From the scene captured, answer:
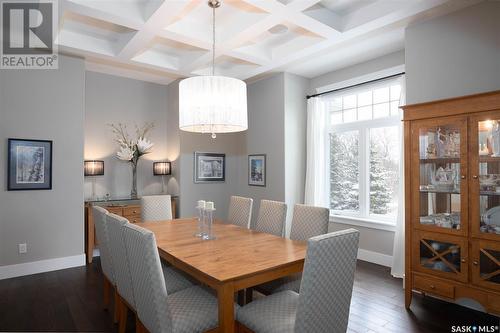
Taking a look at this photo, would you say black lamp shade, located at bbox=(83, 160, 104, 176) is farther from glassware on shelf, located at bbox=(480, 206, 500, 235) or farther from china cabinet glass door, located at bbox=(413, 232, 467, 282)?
glassware on shelf, located at bbox=(480, 206, 500, 235)

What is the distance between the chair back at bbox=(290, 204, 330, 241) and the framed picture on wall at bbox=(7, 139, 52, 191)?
10.4 feet

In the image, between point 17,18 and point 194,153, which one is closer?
point 17,18

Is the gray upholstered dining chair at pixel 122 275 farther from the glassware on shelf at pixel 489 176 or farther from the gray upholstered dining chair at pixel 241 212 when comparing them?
the glassware on shelf at pixel 489 176

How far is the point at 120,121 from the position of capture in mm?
5020

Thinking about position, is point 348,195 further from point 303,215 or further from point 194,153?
point 194,153

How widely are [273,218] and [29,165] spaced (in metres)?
3.08

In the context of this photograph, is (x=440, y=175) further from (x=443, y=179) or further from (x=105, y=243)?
(x=105, y=243)

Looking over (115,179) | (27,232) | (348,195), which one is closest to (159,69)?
(115,179)

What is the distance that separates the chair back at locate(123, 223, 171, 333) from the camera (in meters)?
1.67

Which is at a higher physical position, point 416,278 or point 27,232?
point 27,232

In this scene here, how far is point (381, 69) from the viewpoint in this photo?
4.04 m

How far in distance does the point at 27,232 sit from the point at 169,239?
2343 mm

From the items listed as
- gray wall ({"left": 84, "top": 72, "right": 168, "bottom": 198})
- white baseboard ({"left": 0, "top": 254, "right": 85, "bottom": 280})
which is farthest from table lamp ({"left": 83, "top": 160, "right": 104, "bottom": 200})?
white baseboard ({"left": 0, "top": 254, "right": 85, "bottom": 280})

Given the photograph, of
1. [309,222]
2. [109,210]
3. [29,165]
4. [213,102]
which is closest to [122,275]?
[213,102]
